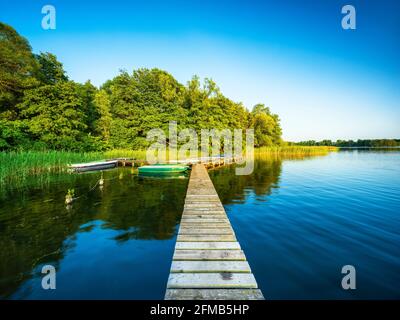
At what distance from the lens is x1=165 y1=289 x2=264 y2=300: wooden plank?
118 inches

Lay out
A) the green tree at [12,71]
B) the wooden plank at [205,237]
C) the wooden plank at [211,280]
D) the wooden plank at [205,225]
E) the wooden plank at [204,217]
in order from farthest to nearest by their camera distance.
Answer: the green tree at [12,71] → the wooden plank at [204,217] → the wooden plank at [205,225] → the wooden plank at [205,237] → the wooden plank at [211,280]

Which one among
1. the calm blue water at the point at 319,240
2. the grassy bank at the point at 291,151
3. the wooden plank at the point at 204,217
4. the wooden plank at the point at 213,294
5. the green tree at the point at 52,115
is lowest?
the calm blue water at the point at 319,240

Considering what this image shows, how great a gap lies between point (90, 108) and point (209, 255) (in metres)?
38.6

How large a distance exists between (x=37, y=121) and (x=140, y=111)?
15750 mm

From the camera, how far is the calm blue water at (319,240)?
427cm

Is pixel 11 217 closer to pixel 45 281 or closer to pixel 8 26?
pixel 45 281

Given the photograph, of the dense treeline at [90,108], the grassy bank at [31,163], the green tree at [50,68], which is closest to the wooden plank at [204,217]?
the grassy bank at [31,163]

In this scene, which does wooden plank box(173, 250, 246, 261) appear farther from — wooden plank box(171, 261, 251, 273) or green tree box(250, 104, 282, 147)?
green tree box(250, 104, 282, 147)

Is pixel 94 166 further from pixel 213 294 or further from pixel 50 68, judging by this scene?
pixel 213 294

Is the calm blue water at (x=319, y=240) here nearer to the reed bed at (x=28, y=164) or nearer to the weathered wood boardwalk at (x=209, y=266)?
the weathered wood boardwalk at (x=209, y=266)

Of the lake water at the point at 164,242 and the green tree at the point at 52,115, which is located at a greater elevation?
the green tree at the point at 52,115

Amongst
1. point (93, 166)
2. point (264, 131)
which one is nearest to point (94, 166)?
point (93, 166)

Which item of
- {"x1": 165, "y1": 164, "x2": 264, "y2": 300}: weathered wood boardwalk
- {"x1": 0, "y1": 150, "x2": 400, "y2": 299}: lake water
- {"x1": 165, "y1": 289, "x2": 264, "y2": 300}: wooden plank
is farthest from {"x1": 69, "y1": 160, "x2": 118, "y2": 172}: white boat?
{"x1": 165, "y1": 289, "x2": 264, "y2": 300}: wooden plank
